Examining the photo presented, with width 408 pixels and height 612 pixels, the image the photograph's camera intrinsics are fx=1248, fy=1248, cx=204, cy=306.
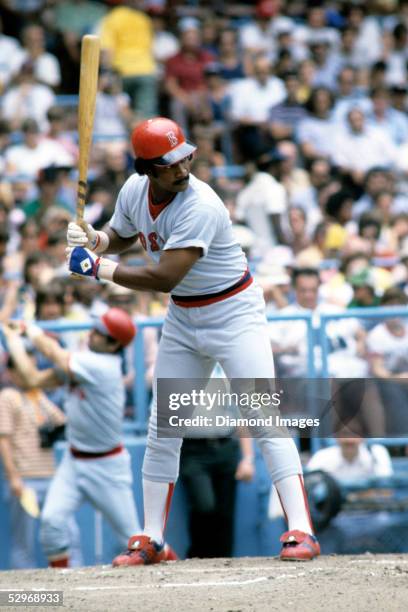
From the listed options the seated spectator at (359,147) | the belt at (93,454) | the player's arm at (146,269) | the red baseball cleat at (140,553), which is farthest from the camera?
the seated spectator at (359,147)

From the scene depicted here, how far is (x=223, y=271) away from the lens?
5621 mm

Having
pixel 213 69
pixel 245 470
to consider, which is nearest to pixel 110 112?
pixel 213 69

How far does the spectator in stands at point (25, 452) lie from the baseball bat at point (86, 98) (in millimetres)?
2348

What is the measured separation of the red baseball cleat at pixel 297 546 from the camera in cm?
571

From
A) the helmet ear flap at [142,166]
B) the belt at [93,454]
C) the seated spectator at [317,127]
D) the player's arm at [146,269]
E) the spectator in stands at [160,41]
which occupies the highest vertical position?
the spectator in stands at [160,41]

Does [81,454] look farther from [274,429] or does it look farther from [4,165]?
[4,165]

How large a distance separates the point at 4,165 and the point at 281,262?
2.91m

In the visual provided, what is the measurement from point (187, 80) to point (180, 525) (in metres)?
6.34

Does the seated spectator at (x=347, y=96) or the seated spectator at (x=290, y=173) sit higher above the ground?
the seated spectator at (x=347, y=96)

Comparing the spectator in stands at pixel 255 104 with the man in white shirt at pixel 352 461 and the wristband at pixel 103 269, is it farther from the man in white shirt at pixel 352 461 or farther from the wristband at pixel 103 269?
the wristband at pixel 103 269

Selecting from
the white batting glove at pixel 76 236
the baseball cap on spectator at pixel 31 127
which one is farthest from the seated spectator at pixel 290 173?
the white batting glove at pixel 76 236

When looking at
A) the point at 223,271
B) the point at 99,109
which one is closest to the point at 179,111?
the point at 99,109

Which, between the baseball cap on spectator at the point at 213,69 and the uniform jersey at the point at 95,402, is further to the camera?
the baseball cap on spectator at the point at 213,69

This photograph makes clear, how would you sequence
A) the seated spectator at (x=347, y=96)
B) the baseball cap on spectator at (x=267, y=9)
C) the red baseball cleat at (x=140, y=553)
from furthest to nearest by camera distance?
the baseball cap on spectator at (x=267, y=9) < the seated spectator at (x=347, y=96) < the red baseball cleat at (x=140, y=553)
